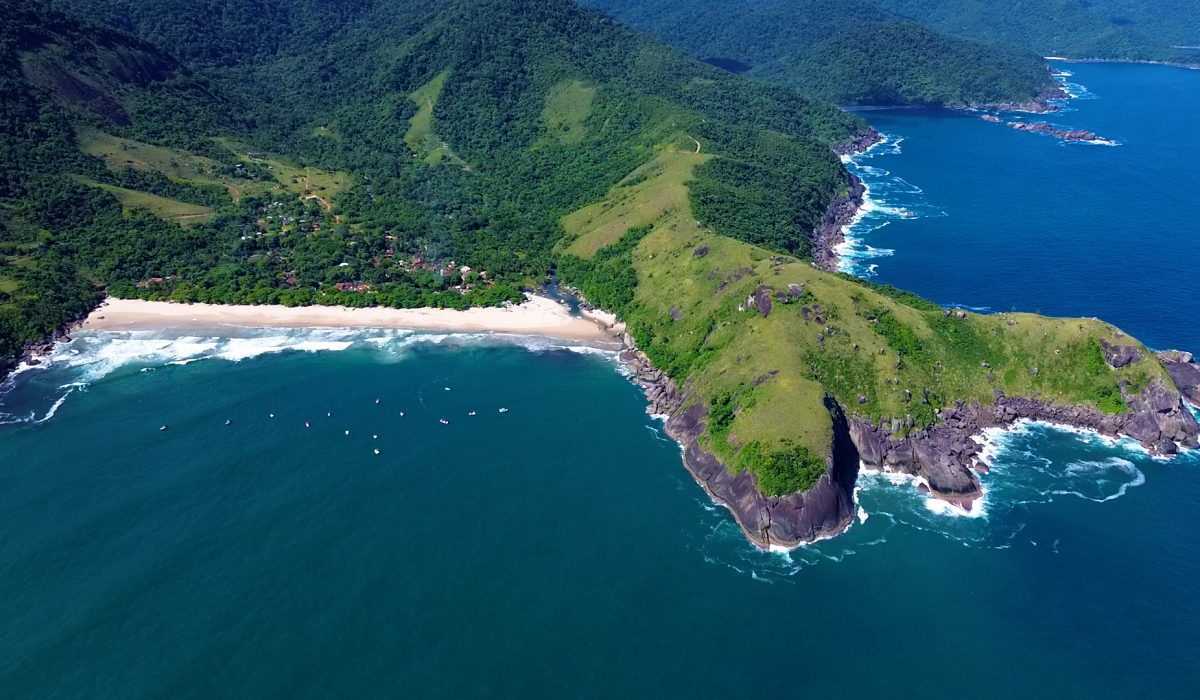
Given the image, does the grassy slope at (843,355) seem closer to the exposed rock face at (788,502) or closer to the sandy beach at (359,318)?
the exposed rock face at (788,502)

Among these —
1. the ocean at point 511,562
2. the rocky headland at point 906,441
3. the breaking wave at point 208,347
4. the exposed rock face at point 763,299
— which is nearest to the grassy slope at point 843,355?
the exposed rock face at point 763,299

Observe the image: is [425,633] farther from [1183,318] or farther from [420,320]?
[1183,318]

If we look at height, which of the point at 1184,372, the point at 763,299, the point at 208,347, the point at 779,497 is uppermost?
the point at 763,299

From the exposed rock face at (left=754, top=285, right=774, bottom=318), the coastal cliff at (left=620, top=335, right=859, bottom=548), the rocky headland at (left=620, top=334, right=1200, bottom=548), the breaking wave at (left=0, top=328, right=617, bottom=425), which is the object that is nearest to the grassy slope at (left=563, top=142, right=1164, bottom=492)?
the exposed rock face at (left=754, top=285, right=774, bottom=318)

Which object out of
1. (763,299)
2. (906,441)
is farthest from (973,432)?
(763,299)

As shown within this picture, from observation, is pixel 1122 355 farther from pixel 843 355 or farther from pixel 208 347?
pixel 208 347

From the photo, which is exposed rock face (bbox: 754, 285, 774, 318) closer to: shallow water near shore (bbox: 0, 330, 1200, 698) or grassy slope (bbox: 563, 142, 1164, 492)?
grassy slope (bbox: 563, 142, 1164, 492)
